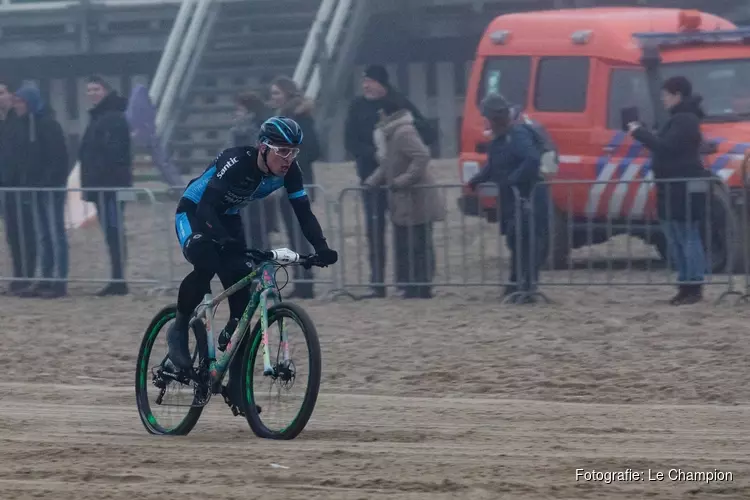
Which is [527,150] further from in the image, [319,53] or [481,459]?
[319,53]

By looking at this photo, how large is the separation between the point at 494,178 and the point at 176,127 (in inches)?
445

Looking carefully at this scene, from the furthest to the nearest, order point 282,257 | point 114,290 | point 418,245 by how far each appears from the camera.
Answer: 1. point 114,290
2. point 418,245
3. point 282,257

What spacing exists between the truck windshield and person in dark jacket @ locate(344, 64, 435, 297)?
92.4 inches

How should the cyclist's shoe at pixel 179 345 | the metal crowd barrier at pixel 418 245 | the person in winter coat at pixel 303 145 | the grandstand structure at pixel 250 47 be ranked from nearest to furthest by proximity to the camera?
the cyclist's shoe at pixel 179 345 < the metal crowd barrier at pixel 418 245 < the person in winter coat at pixel 303 145 < the grandstand structure at pixel 250 47

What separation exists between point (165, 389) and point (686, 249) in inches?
236

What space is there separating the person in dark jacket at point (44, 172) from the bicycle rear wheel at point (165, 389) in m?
6.65

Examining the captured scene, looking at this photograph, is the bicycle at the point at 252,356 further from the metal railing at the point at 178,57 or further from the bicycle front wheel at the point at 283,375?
the metal railing at the point at 178,57

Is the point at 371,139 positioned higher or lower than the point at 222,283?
higher

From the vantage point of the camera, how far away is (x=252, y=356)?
7.59m

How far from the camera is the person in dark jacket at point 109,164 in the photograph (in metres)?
14.6

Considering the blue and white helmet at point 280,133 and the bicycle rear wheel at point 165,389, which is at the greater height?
the blue and white helmet at point 280,133

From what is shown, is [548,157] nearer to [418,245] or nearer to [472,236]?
[472,236]

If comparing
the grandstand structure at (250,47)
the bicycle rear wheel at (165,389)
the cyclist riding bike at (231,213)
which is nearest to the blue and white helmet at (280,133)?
the cyclist riding bike at (231,213)

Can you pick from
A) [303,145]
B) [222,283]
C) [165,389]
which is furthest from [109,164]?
[222,283]
